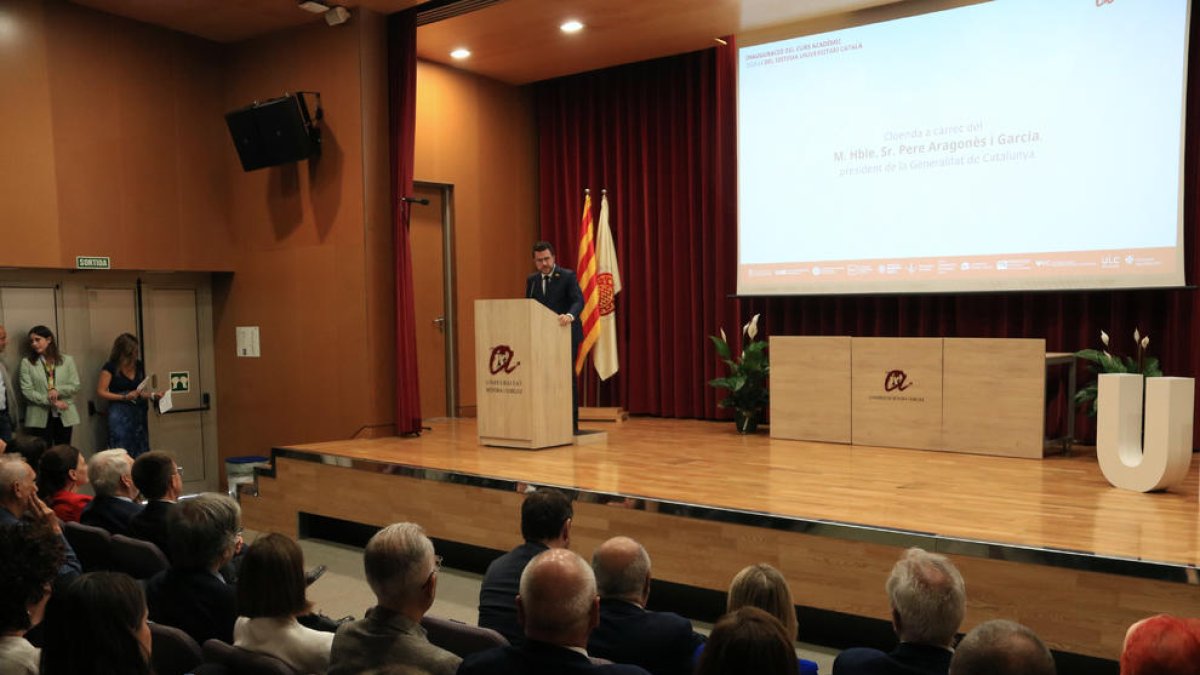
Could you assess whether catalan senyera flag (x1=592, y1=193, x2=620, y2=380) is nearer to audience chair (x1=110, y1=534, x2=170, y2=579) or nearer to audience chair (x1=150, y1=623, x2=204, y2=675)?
audience chair (x1=110, y1=534, x2=170, y2=579)

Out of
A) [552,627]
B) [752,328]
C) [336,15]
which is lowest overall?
[552,627]

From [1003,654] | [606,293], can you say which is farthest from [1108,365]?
[1003,654]

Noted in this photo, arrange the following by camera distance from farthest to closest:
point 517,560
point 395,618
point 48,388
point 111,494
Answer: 1. point 48,388
2. point 111,494
3. point 517,560
4. point 395,618

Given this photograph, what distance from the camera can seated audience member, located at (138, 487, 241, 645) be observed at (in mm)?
2684

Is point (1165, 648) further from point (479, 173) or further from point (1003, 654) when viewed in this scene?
point (479, 173)

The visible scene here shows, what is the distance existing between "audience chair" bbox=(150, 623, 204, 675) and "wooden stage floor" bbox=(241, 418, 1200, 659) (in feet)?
8.21

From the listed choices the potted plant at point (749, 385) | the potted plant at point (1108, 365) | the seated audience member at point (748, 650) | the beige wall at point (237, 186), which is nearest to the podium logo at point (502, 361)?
the beige wall at point (237, 186)

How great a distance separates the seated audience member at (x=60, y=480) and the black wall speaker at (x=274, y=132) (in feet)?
12.1

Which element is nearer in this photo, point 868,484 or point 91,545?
point 91,545

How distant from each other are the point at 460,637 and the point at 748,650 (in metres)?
0.98

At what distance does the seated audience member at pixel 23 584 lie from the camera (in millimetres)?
2098

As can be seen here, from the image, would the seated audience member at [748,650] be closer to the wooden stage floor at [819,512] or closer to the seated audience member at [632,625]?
the seated audience member at [632,625]

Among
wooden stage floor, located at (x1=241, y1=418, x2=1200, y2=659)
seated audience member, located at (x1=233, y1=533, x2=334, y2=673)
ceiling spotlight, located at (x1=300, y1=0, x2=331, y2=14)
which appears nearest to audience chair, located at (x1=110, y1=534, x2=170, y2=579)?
seated audience member, located at (x1=233, y1=533, x2=334, y2=673)

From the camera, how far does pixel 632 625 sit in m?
2.34
